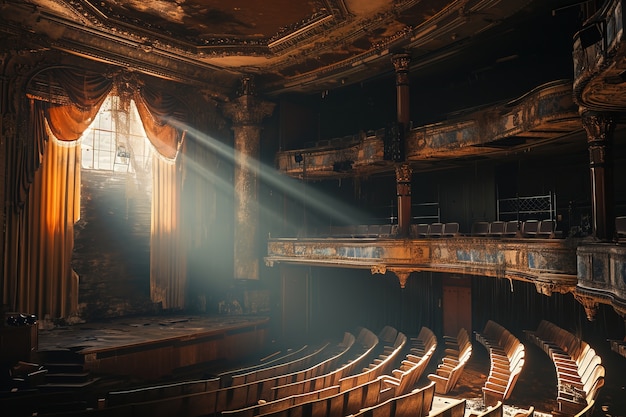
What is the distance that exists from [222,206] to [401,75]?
21.3 feet

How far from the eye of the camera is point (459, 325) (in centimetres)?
1372

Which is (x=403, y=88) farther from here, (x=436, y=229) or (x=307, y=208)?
(x=307, y=208)

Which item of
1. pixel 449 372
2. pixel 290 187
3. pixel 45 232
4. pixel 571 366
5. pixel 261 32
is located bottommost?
pixel 449 372

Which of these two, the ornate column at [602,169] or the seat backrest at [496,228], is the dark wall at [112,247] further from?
the ornate column at [602,169]

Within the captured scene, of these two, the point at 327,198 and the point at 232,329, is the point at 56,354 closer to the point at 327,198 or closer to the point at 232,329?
the point at 232,329

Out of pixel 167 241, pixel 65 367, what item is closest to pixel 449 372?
pixel 65 367

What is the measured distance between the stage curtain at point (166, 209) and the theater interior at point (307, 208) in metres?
0.06

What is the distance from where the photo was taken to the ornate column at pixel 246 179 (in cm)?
1501

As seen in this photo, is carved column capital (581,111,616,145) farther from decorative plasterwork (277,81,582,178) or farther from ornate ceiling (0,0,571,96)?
ornate ceiling (0,0,571,96)

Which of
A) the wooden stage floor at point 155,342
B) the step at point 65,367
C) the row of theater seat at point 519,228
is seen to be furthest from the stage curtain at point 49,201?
the row of theater seat at point 519,228

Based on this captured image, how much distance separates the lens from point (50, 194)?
489 inches

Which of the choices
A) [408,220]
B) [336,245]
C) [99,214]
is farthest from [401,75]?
[99,214]

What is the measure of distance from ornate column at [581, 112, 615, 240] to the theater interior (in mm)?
37

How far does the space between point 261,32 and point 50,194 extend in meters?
6.37
